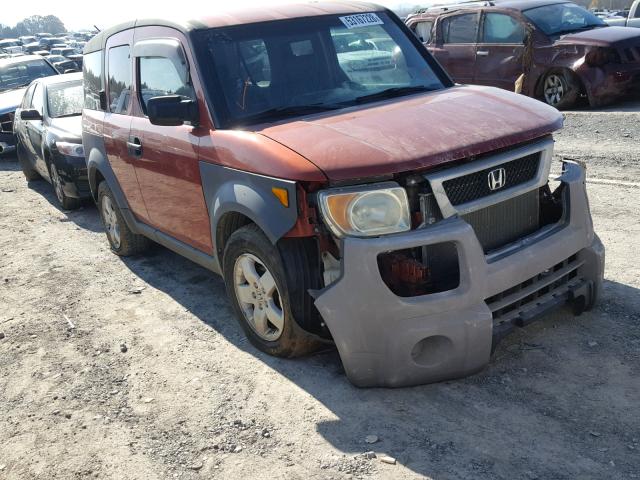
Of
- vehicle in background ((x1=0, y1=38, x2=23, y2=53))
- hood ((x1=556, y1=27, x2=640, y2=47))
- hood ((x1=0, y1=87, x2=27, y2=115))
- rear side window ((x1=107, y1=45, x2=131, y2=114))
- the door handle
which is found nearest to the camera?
the door handle

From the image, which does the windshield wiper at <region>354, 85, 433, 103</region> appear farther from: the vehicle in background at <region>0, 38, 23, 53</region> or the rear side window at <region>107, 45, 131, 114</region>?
the vehicle in background at <region>0, 38, 23, 53</region>

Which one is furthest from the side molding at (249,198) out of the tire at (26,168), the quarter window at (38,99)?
the tire at (26,168)

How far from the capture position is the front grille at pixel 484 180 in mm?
3766

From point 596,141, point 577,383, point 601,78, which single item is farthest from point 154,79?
point 601,78

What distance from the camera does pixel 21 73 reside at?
51.1ft

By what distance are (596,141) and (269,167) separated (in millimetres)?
6387

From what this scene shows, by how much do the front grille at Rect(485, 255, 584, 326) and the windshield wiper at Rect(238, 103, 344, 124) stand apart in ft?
4.98

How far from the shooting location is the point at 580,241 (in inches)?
166

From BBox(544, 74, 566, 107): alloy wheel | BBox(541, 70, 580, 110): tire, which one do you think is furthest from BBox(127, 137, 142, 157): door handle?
BBox(544, 74, 566, 107): alloy wheel

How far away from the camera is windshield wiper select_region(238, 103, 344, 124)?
4.43 meters

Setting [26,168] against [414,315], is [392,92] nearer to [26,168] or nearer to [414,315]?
[414,315]

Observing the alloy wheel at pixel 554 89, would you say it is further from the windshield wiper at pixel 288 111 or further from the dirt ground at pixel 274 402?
the windshield wiper at pixel 288 111

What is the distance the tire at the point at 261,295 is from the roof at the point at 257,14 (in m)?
1.40

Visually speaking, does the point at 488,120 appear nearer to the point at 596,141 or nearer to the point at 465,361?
the point at 465,361
